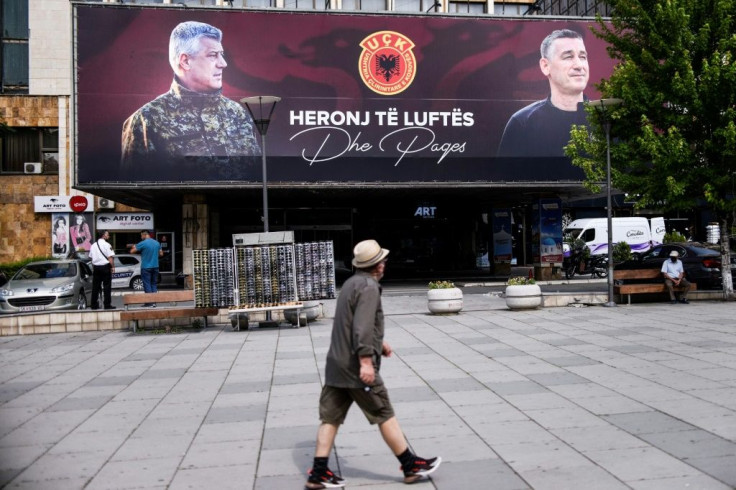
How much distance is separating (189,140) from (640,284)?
16.1m

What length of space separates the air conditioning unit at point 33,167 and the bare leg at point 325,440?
3738 centimetres

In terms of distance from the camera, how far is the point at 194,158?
2552 centimetres

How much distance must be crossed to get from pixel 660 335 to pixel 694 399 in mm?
4904

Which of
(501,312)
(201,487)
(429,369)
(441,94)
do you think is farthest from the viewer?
(441,94)

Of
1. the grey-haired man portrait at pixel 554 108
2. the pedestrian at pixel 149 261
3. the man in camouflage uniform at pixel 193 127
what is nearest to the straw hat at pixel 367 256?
the pedestrian at pixel 149 261

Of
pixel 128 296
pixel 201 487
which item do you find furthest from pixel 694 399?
pixel 128 296

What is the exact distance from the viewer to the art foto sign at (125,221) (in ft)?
124

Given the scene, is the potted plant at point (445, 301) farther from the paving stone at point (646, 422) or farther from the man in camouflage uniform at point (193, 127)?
the man in camouflage uniform at point (193, 127)

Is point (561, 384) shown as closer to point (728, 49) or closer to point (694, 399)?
point (694, 399)

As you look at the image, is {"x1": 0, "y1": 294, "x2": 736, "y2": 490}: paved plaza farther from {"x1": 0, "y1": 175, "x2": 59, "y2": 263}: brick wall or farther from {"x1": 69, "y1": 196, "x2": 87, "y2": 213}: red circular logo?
{"x1": 0, "y1": 175, "x2": 59, "y2": 263}: brick wall

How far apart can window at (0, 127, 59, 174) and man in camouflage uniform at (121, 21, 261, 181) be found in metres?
15.1

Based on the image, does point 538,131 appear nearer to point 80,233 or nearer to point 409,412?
point 409,412

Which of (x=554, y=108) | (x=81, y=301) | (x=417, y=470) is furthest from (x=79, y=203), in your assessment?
(x=417, y=470)

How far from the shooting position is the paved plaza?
5.09 m
